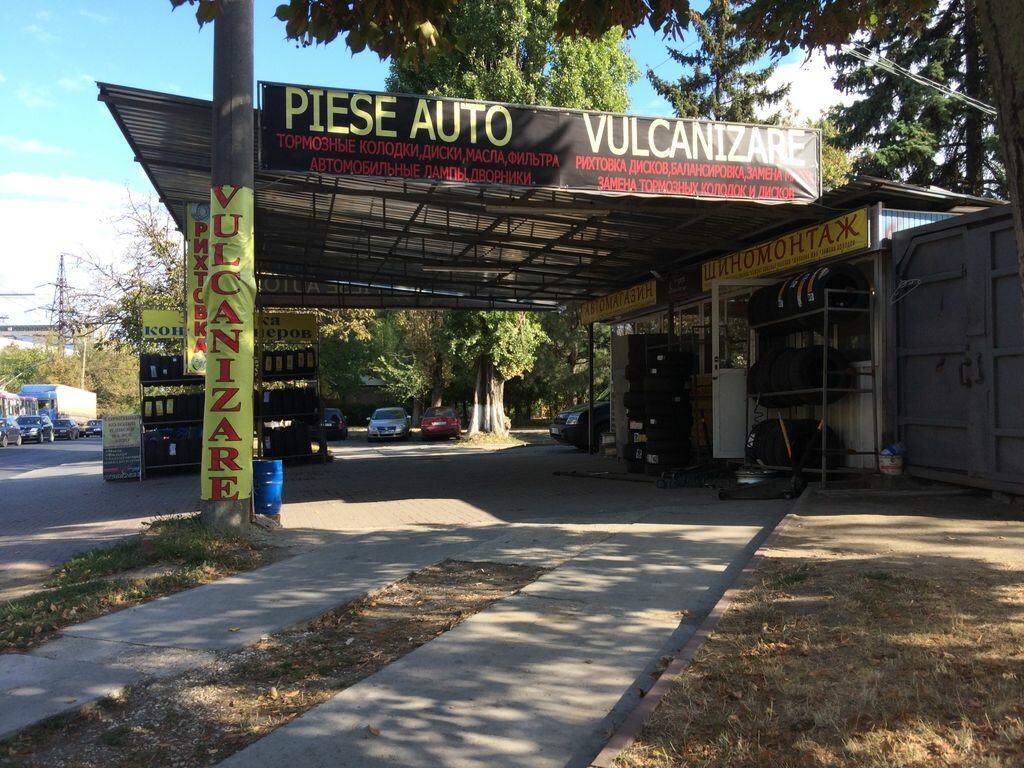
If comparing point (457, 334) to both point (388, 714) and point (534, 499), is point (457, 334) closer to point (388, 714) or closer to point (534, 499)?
point (534, 499)

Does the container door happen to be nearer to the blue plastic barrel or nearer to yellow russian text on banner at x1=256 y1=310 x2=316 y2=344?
the blue plastic barrel

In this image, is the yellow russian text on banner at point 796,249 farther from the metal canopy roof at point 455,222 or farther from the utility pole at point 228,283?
the utility pole at point 228,283

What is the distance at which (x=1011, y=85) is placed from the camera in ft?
10.6

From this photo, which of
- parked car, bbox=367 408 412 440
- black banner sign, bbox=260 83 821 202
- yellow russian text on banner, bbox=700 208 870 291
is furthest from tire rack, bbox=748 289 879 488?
parked car, bbox=367 408 412 440

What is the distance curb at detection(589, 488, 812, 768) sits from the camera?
353 centimetres

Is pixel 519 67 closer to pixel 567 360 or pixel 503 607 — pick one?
pixel 567 360

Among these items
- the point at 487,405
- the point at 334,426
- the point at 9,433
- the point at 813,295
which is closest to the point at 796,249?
the point at 813,295

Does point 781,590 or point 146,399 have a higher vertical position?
point 146,399

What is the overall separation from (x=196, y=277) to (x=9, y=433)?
37.3m

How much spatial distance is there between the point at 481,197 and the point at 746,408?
215 inches

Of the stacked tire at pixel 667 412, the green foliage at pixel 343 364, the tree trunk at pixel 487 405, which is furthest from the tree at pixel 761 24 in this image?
the green foliage at pixel 343 364

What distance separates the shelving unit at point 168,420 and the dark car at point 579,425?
31.8 feet

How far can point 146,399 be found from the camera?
18.5 metres

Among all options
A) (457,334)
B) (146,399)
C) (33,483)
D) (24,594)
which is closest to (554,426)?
(457,334)
